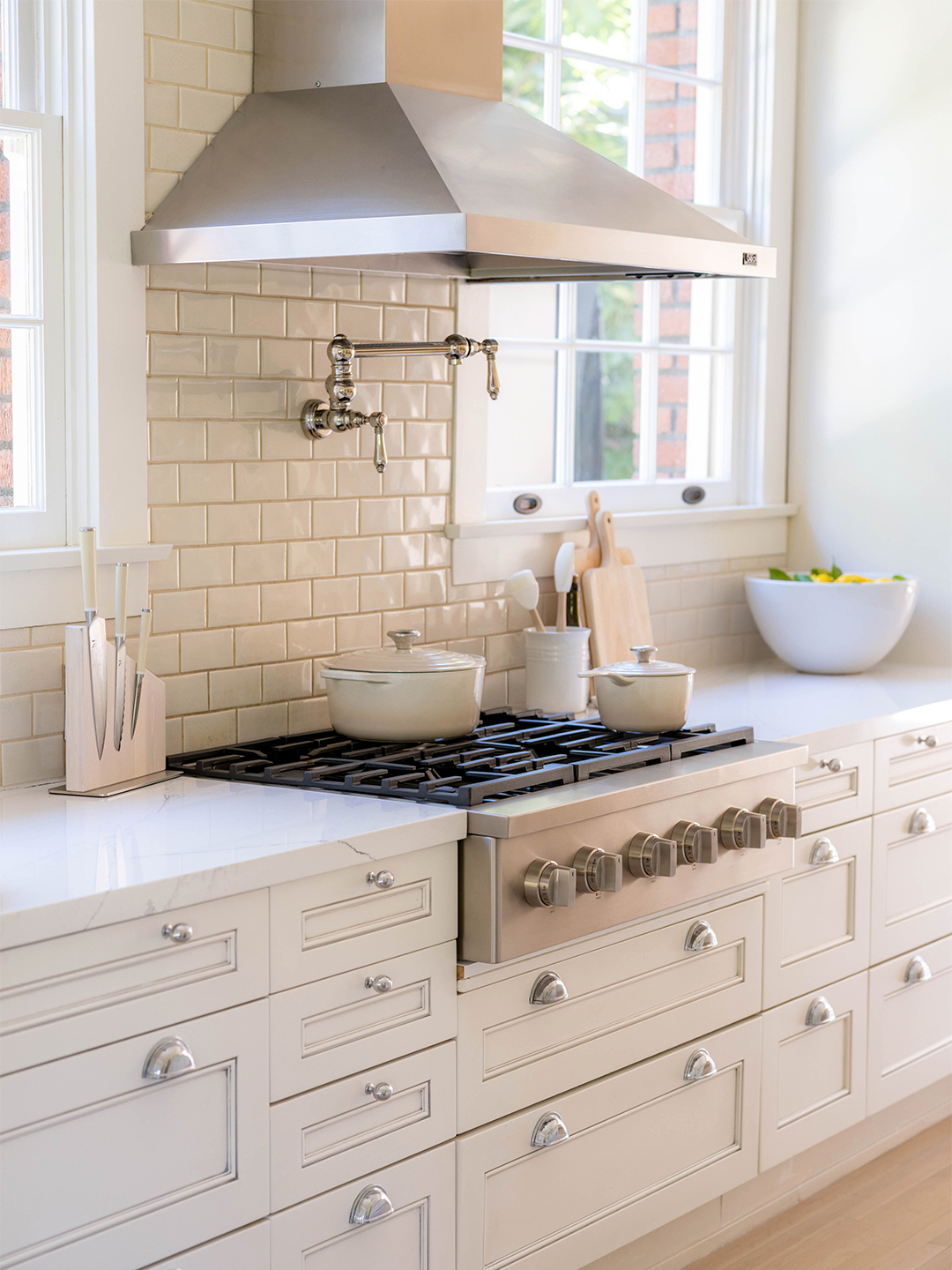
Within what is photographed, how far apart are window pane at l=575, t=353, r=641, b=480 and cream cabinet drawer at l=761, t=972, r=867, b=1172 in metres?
1.42

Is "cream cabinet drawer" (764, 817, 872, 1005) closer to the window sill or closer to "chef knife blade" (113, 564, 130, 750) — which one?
the window sill

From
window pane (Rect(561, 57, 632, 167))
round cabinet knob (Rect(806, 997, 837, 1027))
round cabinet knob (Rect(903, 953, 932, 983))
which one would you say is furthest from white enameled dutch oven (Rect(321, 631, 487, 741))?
window pane (Rect(561, 57, 632, 167))

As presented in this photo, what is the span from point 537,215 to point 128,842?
120 centimetres

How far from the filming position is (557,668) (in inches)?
131

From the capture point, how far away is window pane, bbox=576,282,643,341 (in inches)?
152

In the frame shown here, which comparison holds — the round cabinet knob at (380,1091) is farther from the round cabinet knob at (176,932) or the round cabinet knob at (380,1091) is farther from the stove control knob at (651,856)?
the stove control knob at (651,856)

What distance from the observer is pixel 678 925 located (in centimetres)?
283

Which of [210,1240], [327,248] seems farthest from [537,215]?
[210,1240]

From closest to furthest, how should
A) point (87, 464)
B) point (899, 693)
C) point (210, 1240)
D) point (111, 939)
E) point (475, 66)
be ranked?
point (111, 939)
point (210, 1240)
point (87, 464)
point (475, 66)
point (899, 693)

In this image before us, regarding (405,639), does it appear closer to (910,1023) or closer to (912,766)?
(912,766)

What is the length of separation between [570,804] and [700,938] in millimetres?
598

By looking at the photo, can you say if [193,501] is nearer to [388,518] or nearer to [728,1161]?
[388,518]

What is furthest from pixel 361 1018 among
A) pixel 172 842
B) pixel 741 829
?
pixel 741 829

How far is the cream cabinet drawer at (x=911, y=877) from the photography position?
346 cm
